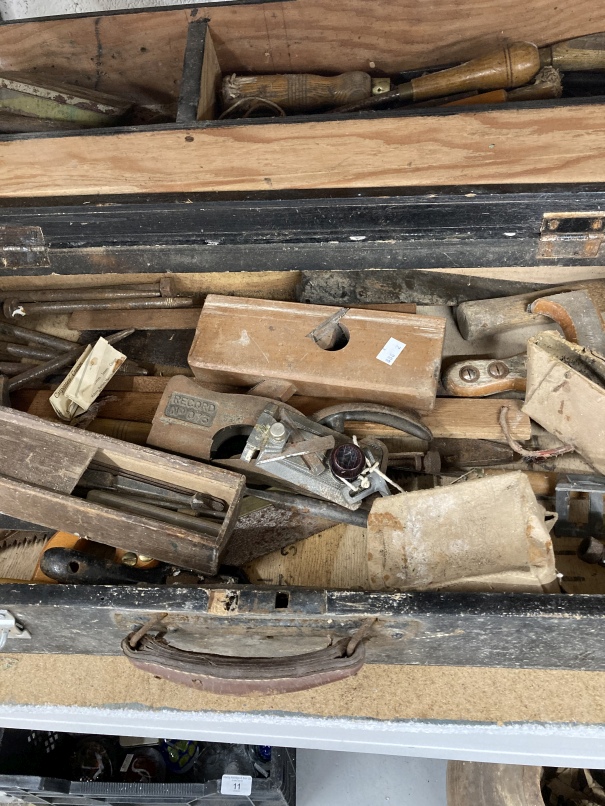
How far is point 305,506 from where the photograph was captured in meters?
1.33

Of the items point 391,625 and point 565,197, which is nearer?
point 391,625

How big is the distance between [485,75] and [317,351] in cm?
78

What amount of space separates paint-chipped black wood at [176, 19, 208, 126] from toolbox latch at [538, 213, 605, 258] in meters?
0.77

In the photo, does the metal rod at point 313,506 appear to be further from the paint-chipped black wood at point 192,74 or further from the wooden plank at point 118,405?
the paint-chipped black wood at point 192,74

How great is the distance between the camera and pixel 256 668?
3.18 feet

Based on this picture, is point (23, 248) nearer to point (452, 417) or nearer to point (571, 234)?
point (452, 417)

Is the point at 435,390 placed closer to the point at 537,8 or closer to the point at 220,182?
the point at 220,182

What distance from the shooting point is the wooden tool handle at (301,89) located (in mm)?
1590

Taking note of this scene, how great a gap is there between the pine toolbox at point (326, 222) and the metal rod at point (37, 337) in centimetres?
21

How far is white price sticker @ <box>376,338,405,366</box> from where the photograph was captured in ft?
4.64

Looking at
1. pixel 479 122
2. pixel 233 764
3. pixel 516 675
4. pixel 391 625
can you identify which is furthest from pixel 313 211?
pixel 233 764

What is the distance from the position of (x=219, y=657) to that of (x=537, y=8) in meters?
1.62

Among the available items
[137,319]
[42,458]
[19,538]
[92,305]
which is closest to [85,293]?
[92,305]

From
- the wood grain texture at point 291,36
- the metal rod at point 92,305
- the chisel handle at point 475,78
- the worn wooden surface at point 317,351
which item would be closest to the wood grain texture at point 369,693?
the worn wooden surface at point 317,351
